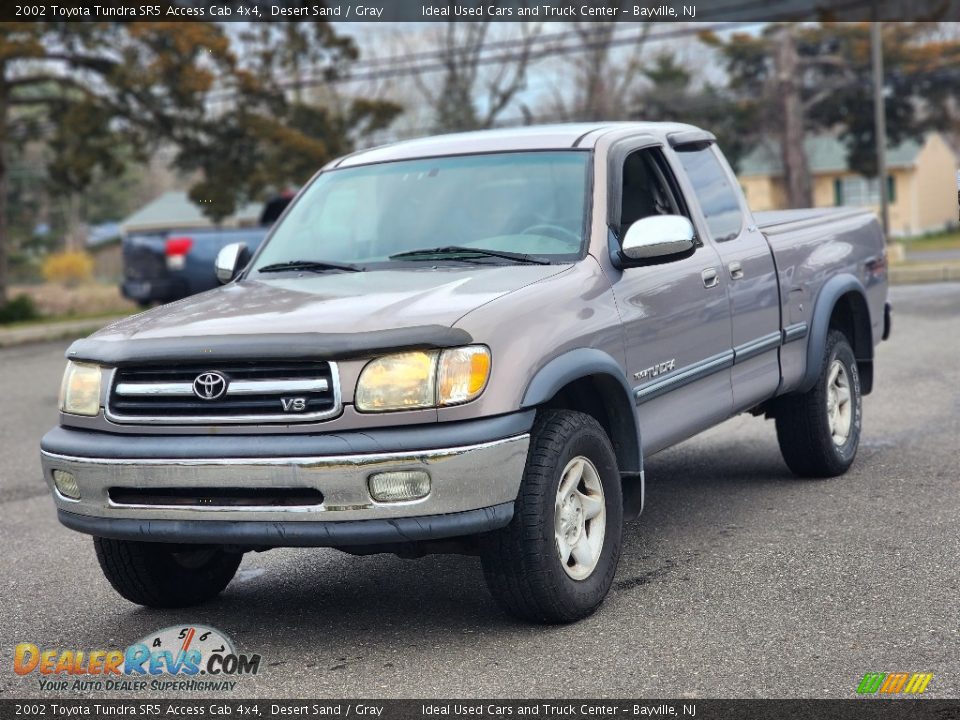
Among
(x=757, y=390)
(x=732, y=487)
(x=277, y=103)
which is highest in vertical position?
(x=277, y=103)

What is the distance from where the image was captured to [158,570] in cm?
532

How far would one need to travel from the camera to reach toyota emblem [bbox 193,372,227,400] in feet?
15.2

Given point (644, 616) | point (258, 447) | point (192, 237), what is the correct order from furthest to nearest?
point (192, 237) → point (644, 616) → point (258, 447)

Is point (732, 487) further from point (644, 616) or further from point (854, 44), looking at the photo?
point (854, 44)

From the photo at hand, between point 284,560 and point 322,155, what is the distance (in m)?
23.2

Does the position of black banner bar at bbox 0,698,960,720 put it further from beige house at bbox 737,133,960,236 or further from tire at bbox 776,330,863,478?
beige house at bbox 737,133,960,236

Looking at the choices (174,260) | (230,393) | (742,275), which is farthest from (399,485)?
(174,260)

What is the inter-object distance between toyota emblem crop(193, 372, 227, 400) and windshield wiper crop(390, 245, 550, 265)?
4.31 feet

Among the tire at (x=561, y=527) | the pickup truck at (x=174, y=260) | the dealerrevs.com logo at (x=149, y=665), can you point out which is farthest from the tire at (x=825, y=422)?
the pickup truck at (x=174, y=260)

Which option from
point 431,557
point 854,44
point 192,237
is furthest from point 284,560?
point 854,44

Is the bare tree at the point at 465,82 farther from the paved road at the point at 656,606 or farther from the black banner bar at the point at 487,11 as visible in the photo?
the paved road at the point at 656,606

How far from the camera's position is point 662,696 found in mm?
4168

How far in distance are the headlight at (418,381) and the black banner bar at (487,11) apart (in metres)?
21.7

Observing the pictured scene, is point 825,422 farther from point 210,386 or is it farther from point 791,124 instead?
point 791,124
